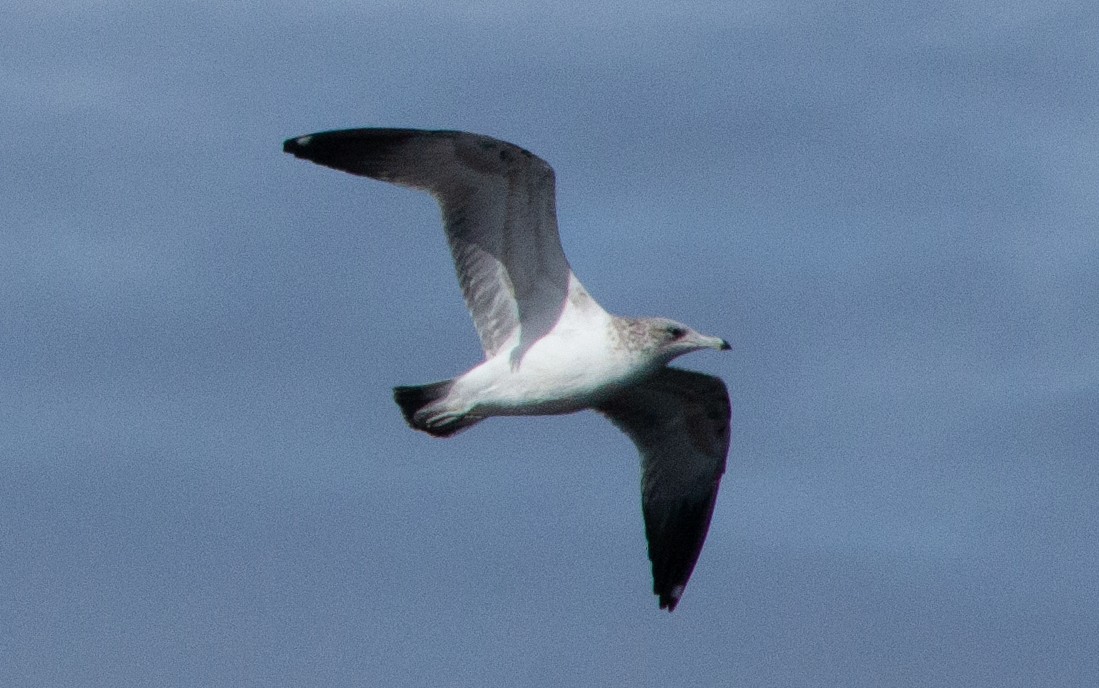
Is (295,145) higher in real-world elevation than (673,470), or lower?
higher

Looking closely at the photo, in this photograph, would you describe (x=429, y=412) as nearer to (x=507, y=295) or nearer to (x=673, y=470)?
(x=507, y=295)

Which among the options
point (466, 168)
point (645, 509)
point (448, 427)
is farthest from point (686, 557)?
point (466, 168)

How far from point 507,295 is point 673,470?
105 inches

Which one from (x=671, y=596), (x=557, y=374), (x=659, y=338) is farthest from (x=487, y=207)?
(x=671, y=596)

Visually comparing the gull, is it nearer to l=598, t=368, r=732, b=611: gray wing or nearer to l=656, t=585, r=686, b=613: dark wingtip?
l=598, t=368, r=732, b=611: gray wing

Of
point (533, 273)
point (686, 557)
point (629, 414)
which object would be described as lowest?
point (686, 557)

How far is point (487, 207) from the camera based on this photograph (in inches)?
632

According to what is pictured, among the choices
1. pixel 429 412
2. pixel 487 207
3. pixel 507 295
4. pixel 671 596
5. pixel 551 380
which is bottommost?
pixel 671 596

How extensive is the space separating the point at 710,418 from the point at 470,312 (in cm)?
249

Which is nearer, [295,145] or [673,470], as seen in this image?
[295,145]

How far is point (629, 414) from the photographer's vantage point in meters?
18.1

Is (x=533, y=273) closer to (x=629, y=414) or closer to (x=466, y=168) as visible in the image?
(x=466, y=168)

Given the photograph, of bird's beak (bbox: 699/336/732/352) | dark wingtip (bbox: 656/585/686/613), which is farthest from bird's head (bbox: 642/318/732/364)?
dark wingtip (bbox: 656/585/686/613)

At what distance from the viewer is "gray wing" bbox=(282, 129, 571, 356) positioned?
619 inches
